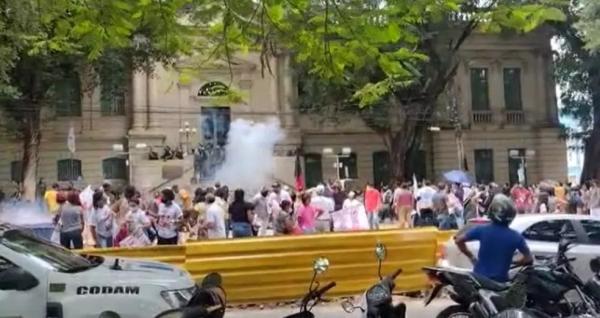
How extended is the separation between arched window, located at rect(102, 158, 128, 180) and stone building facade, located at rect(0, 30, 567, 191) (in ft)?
0.17

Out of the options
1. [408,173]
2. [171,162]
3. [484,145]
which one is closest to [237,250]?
[171,162]

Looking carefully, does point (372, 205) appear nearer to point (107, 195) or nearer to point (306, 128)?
point (107, 195)

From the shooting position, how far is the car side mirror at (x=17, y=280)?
6.15m

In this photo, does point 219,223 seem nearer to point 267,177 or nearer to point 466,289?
point 466,289

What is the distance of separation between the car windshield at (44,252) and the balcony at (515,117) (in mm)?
44416

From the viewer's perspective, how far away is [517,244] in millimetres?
7250

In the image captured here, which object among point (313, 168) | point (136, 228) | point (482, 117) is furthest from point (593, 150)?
point (136, 228)

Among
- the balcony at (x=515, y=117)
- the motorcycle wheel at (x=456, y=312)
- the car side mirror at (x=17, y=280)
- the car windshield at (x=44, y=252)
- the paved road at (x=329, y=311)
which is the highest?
the balcony at (x=515, y=117)

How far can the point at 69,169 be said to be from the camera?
41906mm

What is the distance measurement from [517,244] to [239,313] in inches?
190

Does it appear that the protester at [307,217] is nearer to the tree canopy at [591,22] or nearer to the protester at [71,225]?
the protester at [71,225]

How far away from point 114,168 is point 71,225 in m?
29.5

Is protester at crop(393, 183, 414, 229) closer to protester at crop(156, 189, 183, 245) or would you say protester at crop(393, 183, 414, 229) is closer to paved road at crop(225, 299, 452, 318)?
protester at crop(156, 189, 183, 245)

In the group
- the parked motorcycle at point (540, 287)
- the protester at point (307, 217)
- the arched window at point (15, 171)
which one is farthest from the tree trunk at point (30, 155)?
the parked motorcycle at point (540, 287)
